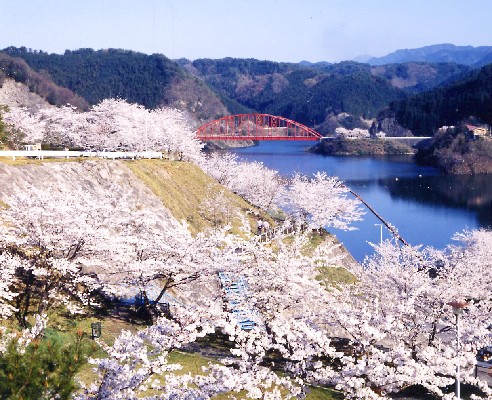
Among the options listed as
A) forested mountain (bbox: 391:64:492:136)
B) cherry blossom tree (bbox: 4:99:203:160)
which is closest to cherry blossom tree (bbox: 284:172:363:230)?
cherry blossom tree (bbox: 4:99:203:160)

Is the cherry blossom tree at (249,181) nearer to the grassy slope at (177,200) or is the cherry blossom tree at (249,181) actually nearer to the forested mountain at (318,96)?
the grassy slope at (177,200)

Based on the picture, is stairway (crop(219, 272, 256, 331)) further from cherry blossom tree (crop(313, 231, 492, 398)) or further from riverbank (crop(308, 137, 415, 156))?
riverbank (crop(308, 137, 415, 156))

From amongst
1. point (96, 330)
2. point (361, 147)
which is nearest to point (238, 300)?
point (96, 330)

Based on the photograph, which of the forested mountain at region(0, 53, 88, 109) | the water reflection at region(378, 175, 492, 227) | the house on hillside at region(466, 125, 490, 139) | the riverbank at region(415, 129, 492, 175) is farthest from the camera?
the house on hillside at region(466, 125, 490, 139)

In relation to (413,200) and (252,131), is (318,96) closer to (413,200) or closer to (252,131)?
(252,131)

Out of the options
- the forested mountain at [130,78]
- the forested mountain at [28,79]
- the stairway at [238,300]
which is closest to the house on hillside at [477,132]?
the forested mountain at [28,79]

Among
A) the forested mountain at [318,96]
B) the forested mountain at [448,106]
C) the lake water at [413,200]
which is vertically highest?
the forested mountain at [318,96]

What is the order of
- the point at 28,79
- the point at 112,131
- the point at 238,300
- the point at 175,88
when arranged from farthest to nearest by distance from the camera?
the point at 175,88 < the point at 28,79 < the point at 112,131 < the point at 238,300
